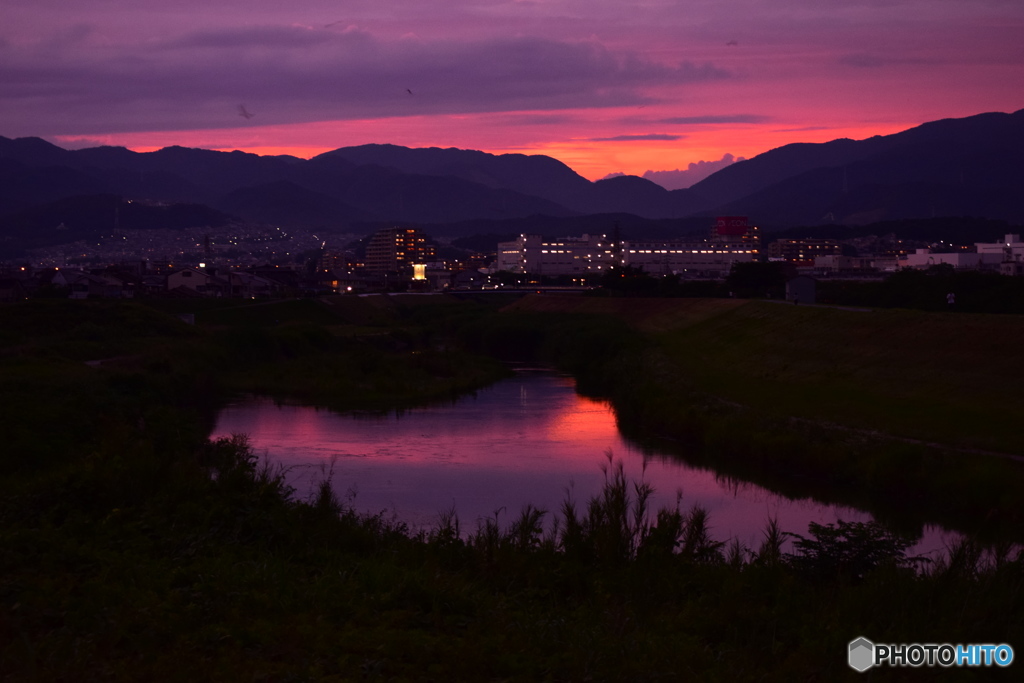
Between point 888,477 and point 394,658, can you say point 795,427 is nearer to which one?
point 888,477

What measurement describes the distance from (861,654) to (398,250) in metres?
182

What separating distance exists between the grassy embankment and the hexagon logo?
873cm

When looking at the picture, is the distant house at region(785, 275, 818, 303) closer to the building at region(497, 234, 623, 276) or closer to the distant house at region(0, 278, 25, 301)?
the distant house at region(0, 278, 25, 301)

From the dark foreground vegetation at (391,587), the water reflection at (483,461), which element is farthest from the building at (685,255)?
the dark foreground vegetation at (391,587)

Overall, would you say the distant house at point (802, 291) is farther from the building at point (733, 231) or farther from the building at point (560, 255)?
the building at point (733, 231)

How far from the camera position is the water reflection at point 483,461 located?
1928 cm

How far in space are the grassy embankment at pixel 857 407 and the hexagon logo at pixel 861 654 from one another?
8.73 meters

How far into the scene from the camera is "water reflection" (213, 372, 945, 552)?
19.3 metres

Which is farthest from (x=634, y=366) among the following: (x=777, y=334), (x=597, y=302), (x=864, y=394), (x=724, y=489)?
(x=597, y=302)

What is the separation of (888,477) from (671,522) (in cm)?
833

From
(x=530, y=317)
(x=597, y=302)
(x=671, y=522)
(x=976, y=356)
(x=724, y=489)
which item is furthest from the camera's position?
(x=597, y=302)

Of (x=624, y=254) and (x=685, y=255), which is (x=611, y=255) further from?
(x=685, y=255)

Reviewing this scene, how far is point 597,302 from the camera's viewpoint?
74.4 m

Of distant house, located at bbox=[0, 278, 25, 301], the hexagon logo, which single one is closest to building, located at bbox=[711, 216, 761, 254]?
distant house, located at bbox=[0, 278, 25, 301]
